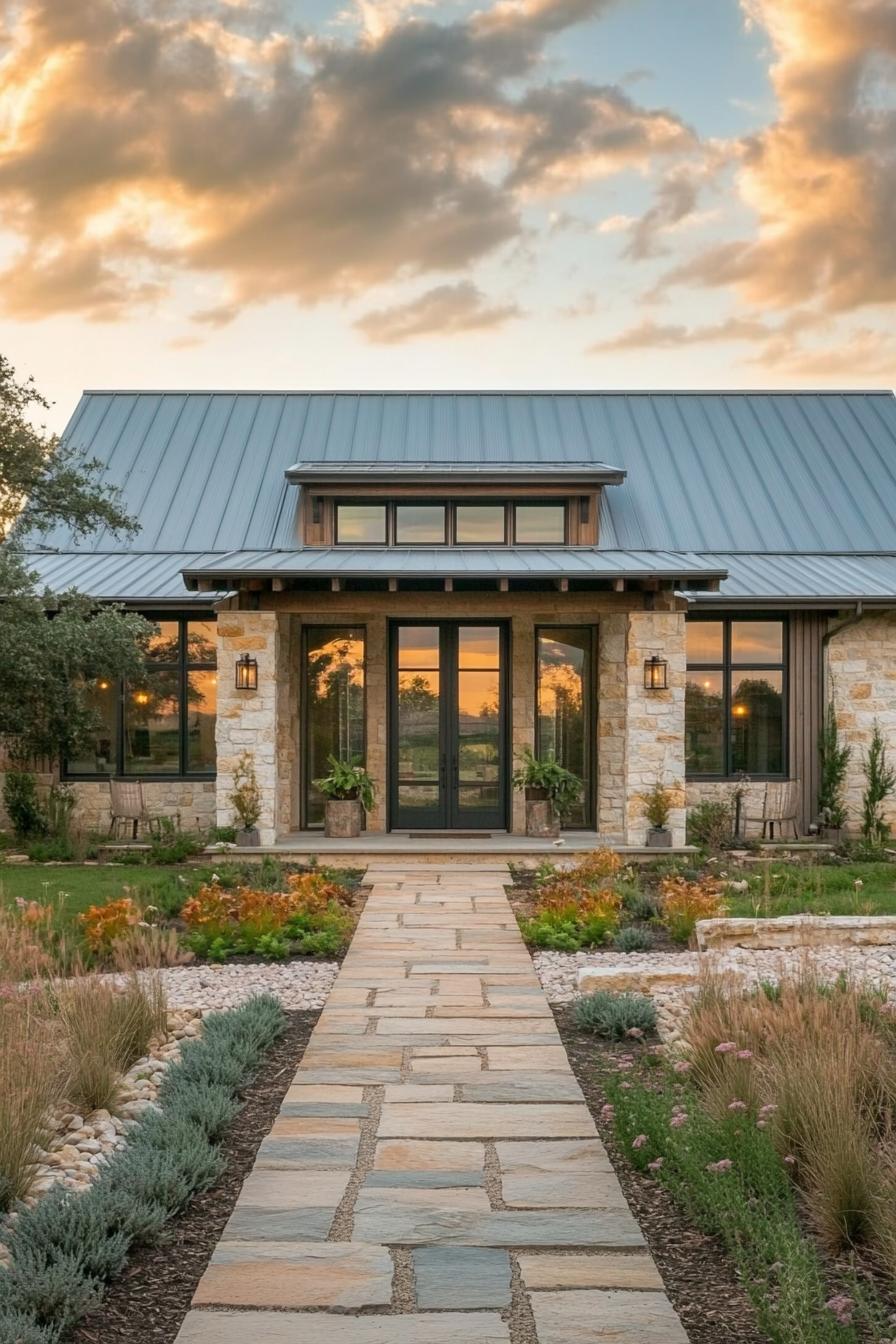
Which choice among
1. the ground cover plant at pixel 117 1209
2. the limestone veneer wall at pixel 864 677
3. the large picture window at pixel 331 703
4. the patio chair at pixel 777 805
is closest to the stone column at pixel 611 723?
the patio chair at pixel 777 805

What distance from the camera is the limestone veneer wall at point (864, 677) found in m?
14.2

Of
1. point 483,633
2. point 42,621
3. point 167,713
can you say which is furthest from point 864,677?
point 42,621

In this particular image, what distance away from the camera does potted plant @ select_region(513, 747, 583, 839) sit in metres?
13.1

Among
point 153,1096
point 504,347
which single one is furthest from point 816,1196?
point 504,347

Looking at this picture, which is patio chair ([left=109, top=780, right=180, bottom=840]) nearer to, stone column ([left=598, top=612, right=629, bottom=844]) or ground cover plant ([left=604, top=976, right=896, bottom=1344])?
stone column ([left=598, top=612, right=629, bottom=844])

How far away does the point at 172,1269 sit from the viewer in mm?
3225

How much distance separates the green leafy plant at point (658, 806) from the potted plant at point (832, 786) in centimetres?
276

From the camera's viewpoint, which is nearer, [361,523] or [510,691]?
[510,691]

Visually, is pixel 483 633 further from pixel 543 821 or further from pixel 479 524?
pixel 543 821

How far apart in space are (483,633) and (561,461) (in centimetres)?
361

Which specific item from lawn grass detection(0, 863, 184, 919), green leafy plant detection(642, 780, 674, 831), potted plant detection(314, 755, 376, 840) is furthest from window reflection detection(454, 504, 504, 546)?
lawn grass detection(0, 863, 184, 919)

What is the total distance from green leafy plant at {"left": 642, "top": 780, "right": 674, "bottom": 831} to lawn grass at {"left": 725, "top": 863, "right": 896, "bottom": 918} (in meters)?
1.31

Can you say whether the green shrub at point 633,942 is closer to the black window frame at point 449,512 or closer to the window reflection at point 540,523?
A: the black window frame at point 449,512

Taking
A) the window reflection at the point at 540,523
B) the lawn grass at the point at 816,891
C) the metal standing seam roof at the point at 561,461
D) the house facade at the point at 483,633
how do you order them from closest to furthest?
1. the lawn grass at the point at 816,891
2. the house facade at the point at 483,633
3. the window reflection at the point at 540,523
4. the metal standing seam roof at the point at 561,461
